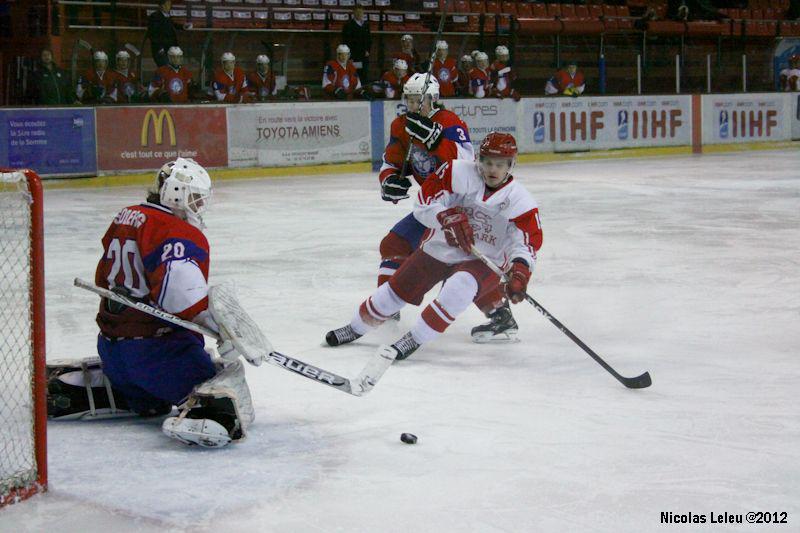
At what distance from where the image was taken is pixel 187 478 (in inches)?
118

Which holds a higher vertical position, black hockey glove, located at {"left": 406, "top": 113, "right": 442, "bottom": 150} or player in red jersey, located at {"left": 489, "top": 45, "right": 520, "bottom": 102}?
player in red jersey, located at {"left": 489, "top": 45, "right": 520, "bottom": 102}

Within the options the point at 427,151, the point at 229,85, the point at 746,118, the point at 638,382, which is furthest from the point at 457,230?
the point at 746,118

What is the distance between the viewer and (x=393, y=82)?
14.5m

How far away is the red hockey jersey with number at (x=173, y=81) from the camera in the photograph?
43.2 ft

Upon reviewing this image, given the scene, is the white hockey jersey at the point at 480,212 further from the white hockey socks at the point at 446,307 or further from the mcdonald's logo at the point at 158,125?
the mcdonald's logo at the point at 158,125

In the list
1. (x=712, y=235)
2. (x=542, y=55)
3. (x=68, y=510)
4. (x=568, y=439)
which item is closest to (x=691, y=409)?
(x=568, y=439)

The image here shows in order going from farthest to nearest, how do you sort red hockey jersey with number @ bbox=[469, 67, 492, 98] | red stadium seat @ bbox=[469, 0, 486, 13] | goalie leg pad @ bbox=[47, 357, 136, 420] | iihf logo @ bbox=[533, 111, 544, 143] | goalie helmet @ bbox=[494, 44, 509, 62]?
red stadium seat @ bbox=[469, 0, 486, 13] < goalie helmet @ bbox=[494, 44, 509, 62] < iihf logo @ bbox=[533, 111, 544, 143] < red hockey jersey with number @ bbox=[469, 67, 492, 98] < goalie leg pad @ bbox=[47, 357, 136, 420]

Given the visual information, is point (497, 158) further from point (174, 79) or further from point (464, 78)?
point (464, 78)

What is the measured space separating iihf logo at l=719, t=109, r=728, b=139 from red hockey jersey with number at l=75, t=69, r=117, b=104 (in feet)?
29.4

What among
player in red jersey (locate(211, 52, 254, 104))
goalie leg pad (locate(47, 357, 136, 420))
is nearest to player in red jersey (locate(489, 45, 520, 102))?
player in red jersey (locate(211, 52, 254, 104))

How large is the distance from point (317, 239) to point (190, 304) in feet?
15.3

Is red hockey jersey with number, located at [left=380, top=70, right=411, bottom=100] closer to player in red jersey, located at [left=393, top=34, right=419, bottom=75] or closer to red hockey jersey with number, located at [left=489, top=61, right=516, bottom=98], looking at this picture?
player in red jersey, located at [left=393, top=34, right=419, bottom=75]

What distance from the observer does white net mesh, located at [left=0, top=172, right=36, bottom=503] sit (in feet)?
9.39

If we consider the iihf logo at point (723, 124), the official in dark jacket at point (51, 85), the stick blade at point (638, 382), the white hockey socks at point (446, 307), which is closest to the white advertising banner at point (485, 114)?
the iihf logo at point (723, 124)
